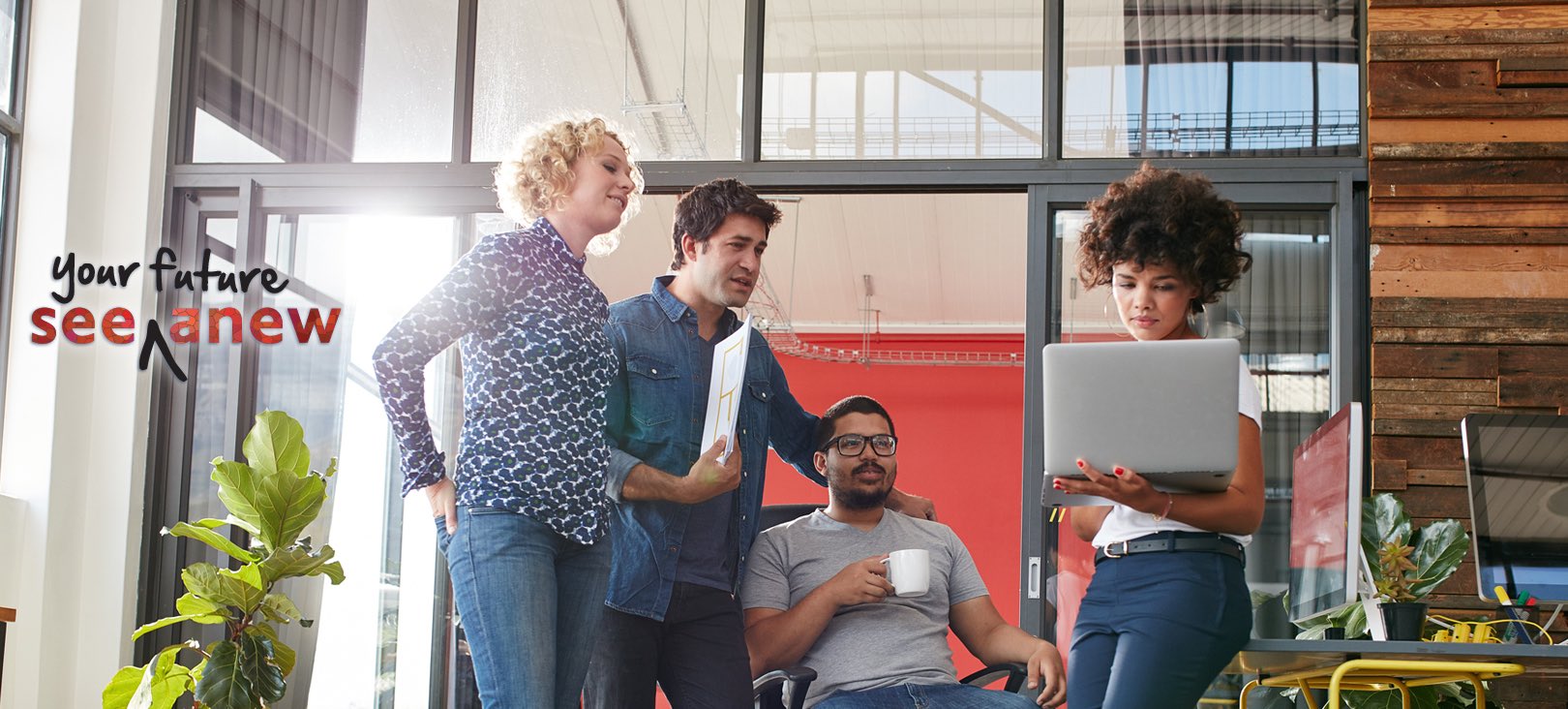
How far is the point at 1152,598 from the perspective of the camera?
6.62 ft

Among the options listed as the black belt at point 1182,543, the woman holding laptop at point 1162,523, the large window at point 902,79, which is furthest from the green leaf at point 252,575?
the black belt at point 1182,543

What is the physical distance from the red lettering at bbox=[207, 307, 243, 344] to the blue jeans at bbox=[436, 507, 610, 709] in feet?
7.01

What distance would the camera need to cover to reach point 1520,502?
8.73ft

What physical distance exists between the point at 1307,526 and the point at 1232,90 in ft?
5.73

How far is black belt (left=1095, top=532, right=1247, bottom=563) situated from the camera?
2.04m

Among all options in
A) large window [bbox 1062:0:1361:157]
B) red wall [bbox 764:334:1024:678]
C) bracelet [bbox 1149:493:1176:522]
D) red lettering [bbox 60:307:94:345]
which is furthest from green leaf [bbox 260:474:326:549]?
red wall [bbox 764:334:1024:678]

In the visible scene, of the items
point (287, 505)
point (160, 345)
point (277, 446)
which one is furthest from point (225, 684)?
point (160, 345)

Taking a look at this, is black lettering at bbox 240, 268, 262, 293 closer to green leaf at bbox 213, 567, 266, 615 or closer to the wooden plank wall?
green leaf at bbox 213, 567, 266, 615

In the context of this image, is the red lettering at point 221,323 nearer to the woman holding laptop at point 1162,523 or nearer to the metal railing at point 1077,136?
the metal railing at point 1077,136

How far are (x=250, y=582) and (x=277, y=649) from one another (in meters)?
0.20

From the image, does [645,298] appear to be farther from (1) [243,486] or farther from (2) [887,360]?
(2) [887,360]

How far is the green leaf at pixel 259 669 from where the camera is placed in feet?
12.2

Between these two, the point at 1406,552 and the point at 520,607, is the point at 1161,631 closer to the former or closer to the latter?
the point at 520,607

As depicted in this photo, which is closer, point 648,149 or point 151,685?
point 151,685
